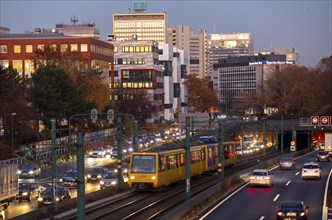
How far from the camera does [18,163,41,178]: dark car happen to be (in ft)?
Answer: 224

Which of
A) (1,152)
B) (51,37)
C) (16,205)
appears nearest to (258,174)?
(16,205)

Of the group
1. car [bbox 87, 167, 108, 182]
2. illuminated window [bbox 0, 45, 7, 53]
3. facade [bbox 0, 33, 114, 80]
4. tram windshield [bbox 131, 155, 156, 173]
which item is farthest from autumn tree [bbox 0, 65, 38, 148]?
illuminated window [bbox 0, 45, 7, 53]

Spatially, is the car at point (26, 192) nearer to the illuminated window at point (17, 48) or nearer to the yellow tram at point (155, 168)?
the yellow tram at point (155, 168)

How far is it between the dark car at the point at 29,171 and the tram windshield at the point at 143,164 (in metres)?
20.2

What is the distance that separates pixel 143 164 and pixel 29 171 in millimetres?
23046

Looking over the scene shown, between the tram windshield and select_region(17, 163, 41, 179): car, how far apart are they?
2016 centimetres

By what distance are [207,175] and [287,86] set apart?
330 feet

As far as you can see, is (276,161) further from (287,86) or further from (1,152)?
(287,86)

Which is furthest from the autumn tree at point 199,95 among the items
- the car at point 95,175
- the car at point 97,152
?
the car at point 95,175

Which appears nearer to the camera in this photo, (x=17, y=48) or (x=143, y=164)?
(x=143, y=164)

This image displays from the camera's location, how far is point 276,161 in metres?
85.4

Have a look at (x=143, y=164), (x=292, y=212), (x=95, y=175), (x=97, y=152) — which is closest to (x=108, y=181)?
(x=95, y=175)

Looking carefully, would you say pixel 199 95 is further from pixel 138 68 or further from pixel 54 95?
pixel 54 95

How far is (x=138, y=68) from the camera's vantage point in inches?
6811
